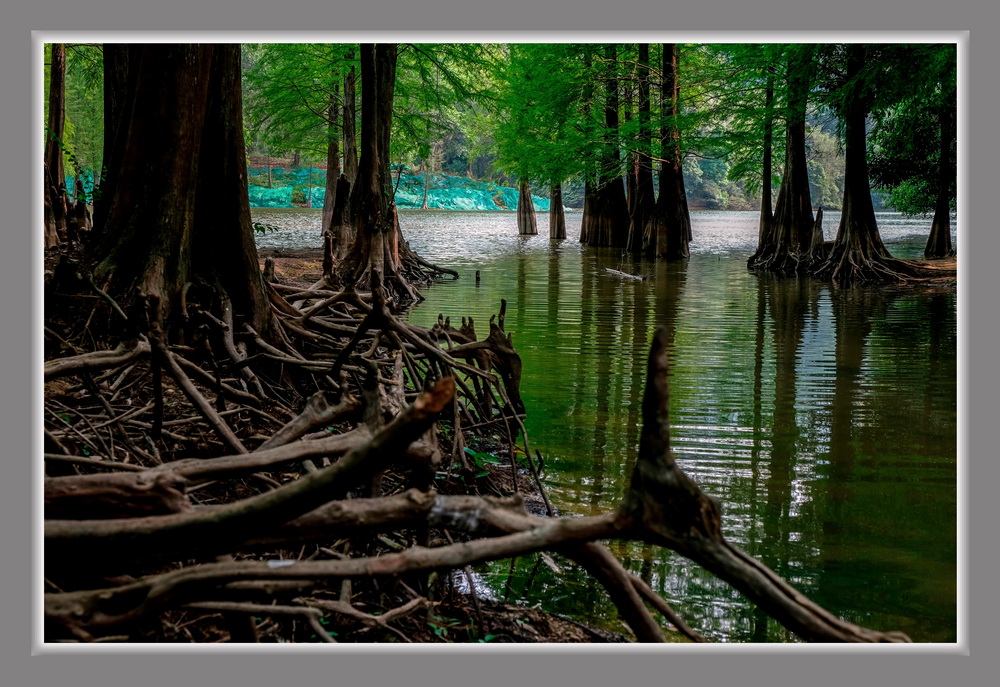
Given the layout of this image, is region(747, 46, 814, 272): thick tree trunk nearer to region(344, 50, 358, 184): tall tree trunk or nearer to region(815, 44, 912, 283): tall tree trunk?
region(815, 44, 912, 283): tall tree trunk

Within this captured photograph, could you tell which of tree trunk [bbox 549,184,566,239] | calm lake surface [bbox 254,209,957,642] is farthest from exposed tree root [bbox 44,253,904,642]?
tree trunk [bbox 549,184,566,239]

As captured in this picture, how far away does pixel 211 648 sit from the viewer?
2.40 metres

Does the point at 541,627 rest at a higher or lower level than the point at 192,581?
lower

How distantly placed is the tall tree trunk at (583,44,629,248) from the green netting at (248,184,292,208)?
4318 cm

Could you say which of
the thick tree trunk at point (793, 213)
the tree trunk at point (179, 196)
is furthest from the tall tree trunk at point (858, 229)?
the tree trunk at point (179, 196)

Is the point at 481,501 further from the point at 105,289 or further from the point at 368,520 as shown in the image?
the point at 105,289

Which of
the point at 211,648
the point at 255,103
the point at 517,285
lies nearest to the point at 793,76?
the point at 517,285

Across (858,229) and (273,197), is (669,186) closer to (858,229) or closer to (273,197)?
(858,229)

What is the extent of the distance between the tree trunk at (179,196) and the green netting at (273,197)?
66493 millimetres

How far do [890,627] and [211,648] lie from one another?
8.84 ft

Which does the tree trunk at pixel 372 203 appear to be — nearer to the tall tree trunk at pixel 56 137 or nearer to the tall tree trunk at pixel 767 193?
the tall tree trunk at pixel 56 137


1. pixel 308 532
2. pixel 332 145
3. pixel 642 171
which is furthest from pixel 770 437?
pixel 332 145

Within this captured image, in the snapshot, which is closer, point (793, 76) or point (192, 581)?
point (192, 581)

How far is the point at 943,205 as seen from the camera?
73.4 ft
